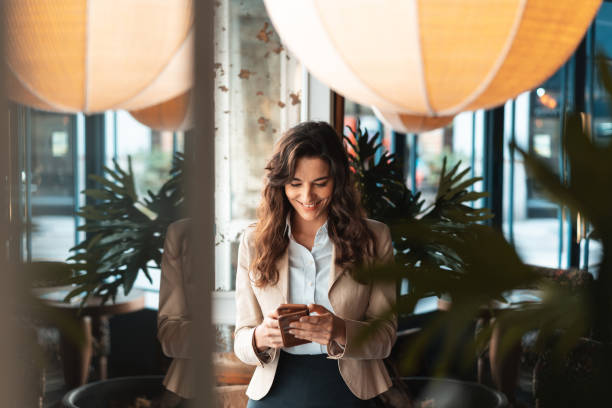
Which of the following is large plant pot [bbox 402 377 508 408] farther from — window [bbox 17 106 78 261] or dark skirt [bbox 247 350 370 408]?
window [bbox 17 106 78 261]

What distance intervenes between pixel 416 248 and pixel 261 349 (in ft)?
2.64

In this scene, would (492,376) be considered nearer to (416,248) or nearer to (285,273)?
(416,248)

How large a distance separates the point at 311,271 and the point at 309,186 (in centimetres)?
25

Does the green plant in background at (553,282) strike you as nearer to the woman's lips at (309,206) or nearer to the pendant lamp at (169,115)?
the pendant lamp at (169,115)

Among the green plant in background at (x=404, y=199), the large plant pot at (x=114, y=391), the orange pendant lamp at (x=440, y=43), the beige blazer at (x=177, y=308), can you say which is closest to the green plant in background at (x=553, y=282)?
the beige blazer at (x=177, y=308)

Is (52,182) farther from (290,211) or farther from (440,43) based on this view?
(290,211)

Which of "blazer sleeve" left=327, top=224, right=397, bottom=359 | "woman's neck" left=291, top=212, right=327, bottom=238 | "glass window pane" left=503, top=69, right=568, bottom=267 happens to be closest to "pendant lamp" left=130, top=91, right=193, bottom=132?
"blazer sleeve" left=327, top=224, right=397, bottom=359

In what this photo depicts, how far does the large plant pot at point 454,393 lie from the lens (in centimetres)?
218

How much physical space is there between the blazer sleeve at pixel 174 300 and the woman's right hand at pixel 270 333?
2.69ft

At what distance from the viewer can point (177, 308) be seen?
63 cm

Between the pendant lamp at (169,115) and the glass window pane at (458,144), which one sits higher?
the glass window pane at (458,144)

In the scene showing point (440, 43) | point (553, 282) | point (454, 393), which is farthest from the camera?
point (454, 393)

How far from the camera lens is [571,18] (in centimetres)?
110

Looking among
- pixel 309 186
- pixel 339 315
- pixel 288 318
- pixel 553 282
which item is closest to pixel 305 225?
pixel 309 186
